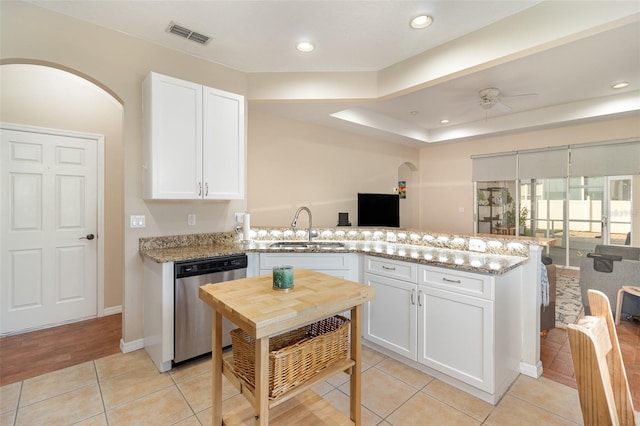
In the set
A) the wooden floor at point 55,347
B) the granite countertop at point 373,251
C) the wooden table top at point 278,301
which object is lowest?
the wooden floor at point 55,347

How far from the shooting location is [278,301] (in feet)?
4.35

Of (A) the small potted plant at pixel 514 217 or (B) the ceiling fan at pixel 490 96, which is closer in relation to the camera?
(B) the ceiling fan at pixel 490 96

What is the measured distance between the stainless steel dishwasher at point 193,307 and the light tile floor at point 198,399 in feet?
0.55

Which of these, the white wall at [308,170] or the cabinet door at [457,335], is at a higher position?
the white wall at [308,170]

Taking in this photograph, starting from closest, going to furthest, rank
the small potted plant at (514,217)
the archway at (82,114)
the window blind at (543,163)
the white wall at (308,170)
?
the archway at (82,114), the white wall at (308,170), the window blind at (543,163), the small potted plant at (514,217)

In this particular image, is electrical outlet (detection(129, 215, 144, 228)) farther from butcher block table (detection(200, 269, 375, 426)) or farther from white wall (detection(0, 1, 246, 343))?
butcher block table (detection(200, 269, 375, 426))

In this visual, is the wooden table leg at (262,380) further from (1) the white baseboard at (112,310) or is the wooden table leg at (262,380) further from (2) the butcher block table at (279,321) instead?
(1) the white baseboard at (112,310)

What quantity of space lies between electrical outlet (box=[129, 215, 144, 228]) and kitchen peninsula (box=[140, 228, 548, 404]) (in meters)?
0.18

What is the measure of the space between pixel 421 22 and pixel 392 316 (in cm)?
245

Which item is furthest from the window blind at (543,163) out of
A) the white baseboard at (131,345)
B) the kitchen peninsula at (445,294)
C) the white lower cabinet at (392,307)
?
the white baseboard at (131,345)

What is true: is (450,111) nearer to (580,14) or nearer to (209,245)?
(580,14)

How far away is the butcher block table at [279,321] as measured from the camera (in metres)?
1.16

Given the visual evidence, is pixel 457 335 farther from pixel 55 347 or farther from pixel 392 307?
pixel 55 347

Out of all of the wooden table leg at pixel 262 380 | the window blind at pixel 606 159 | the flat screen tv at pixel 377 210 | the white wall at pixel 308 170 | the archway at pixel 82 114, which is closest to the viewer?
the wooden table leg at pixel 262 380
